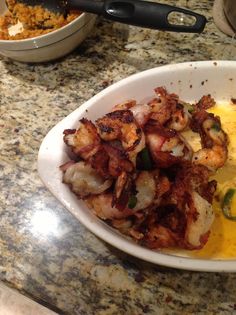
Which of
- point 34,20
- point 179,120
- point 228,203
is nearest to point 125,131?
point 179,120

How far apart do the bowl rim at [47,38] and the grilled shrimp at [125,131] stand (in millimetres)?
357

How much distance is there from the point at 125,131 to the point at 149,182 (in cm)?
11

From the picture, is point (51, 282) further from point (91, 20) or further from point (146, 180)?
point (91, 20)

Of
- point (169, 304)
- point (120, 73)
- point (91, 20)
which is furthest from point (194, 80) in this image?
point (169, 304)

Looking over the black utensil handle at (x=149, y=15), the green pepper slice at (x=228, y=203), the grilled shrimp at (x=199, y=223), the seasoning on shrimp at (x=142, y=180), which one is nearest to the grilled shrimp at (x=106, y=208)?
the seasoning on shrimp at (x=142, y=180)

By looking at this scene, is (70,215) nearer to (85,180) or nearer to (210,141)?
(85,180)

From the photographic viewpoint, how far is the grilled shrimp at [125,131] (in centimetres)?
79

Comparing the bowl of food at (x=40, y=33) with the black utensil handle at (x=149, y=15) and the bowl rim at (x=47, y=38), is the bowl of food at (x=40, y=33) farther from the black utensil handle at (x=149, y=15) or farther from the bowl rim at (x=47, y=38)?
the black utensil handle at (x=149, y=15)

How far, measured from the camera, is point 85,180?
31.0 inches

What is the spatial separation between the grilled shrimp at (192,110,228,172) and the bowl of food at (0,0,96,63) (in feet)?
1.35

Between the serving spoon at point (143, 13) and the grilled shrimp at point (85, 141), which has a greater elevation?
the serving spoon at point (143, 13)

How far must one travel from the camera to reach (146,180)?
2.57 ft

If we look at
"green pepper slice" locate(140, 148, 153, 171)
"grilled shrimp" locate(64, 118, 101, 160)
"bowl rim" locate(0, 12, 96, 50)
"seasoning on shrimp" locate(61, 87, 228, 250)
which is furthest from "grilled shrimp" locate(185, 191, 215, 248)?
"bowl rim" locate(0, 12, 96, 50)

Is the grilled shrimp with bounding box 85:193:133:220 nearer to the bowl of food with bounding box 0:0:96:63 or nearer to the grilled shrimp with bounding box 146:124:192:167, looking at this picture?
the grilled shrimp with bounding box 146:124:192:167
